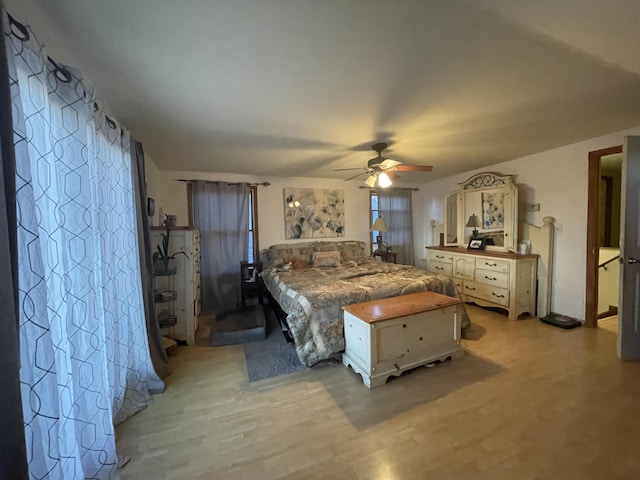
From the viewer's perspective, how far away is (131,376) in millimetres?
2021

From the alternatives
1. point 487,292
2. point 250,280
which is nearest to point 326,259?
point 250,280

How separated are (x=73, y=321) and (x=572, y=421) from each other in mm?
2990

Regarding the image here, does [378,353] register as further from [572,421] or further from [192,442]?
[192,442]

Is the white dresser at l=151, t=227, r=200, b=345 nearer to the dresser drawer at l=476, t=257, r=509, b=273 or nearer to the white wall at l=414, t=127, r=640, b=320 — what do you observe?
the dresser drawer at l=476, t=257, r=509, b=273

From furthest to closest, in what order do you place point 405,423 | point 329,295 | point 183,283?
point 183,283 → point 329,295 → point 405,423

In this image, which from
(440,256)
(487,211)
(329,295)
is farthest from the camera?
(440,256)

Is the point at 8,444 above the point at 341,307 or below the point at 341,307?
above

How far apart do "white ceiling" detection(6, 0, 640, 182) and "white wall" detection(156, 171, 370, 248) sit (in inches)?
53.7

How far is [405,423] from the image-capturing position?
171cm

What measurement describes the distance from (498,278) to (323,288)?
2.63 meters

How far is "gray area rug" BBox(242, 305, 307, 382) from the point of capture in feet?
7.73

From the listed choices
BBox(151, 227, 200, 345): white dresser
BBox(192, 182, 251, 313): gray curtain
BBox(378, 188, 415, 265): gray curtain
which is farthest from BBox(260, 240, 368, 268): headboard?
BBox(151, 227, 200, 345): white dresser

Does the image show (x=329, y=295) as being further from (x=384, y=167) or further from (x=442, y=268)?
(x=442, y=268)

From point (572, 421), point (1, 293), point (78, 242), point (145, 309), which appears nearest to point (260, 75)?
point (78, 242)
